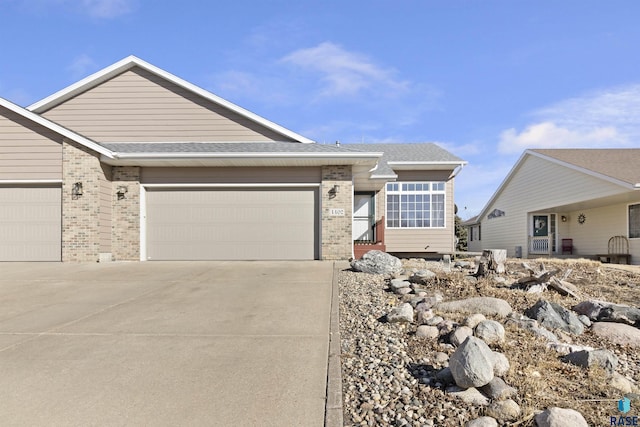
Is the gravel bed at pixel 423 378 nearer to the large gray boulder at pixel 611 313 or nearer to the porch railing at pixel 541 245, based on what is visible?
the large gray boulder at pixel 611 313

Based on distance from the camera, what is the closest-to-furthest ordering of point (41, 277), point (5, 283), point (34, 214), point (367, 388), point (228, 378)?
point (367, 388), point (228, 378), point (5, 283), point (41, 277), point (34, 214)

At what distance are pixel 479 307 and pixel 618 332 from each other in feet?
5.43

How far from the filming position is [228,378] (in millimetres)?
3795

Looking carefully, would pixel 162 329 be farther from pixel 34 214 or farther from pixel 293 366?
pixel 34 214

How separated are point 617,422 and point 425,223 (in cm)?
1453

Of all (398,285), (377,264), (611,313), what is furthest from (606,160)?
(398,285)

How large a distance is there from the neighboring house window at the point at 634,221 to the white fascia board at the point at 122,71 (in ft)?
47.3

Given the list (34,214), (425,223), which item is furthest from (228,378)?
(425,223)

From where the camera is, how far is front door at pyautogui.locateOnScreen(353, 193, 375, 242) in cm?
1652

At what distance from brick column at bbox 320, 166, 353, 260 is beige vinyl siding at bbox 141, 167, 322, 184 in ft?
1.38

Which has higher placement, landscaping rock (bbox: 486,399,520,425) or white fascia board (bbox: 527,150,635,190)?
white fascia board (bbox: 527,150,635,190)

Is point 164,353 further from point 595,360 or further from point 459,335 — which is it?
point 595,360

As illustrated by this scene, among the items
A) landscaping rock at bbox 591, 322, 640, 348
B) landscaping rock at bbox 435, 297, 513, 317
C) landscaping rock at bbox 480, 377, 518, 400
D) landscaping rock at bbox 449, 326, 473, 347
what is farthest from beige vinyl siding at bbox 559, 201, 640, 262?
landscaping rock at bbox 480, 377, 518, 400

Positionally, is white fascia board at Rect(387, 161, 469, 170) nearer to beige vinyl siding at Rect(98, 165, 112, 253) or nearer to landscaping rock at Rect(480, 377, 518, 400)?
beige vinyl siding at Rect(98, 165, 112, 253)
